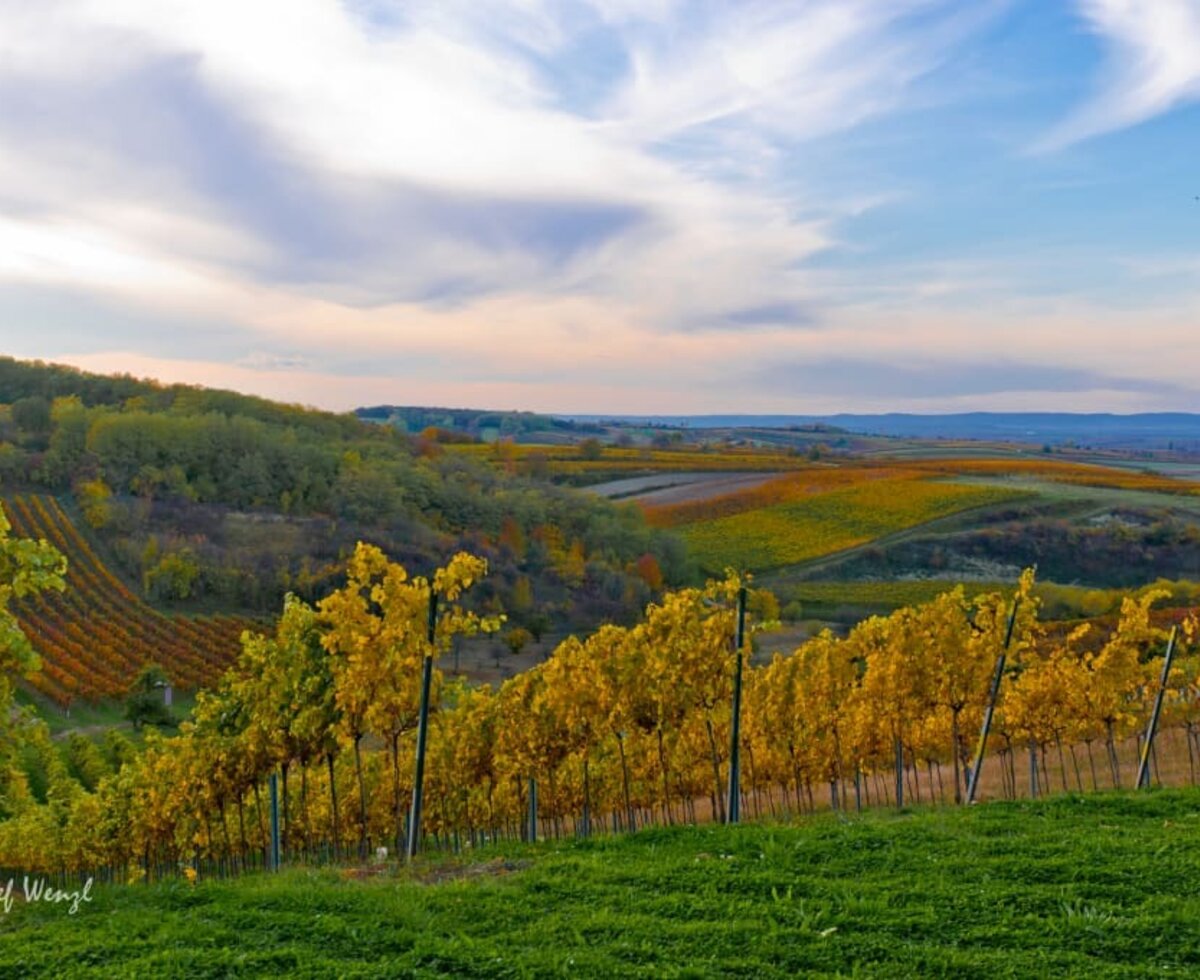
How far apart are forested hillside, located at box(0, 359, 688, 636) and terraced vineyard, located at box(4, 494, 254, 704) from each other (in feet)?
14.0

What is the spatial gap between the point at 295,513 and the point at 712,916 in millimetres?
90350

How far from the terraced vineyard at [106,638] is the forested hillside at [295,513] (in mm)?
4276

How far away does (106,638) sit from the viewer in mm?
49531

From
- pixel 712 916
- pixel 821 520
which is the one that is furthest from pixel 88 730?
pixel 821 520

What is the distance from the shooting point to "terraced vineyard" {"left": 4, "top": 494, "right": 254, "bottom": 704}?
43938 mm

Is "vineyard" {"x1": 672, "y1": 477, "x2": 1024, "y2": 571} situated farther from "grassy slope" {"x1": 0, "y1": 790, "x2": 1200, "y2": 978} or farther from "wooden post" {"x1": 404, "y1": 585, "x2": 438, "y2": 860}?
"grassy slope" {"x1": 0, "y1": 790, "x2": 1200, "y2": 978}

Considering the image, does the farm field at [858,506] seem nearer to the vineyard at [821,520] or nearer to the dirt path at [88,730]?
the vineyard at [821,520]

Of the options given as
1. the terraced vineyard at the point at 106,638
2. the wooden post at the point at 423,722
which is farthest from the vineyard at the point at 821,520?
the wooden post at the point at 423,722

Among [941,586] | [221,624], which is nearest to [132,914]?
[221,624]

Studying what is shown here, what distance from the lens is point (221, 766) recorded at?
53.6 ft

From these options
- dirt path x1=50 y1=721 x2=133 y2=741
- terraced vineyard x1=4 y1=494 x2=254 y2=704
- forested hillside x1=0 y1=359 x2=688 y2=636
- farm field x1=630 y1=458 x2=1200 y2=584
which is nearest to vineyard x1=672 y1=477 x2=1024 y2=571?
farm field x1=630 y1=458 x2=1200 y2=584

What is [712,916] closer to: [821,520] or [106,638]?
[106,638]

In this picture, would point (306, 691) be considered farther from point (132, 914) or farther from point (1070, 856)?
point (1070, 856)

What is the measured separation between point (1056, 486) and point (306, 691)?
94.5 meters
